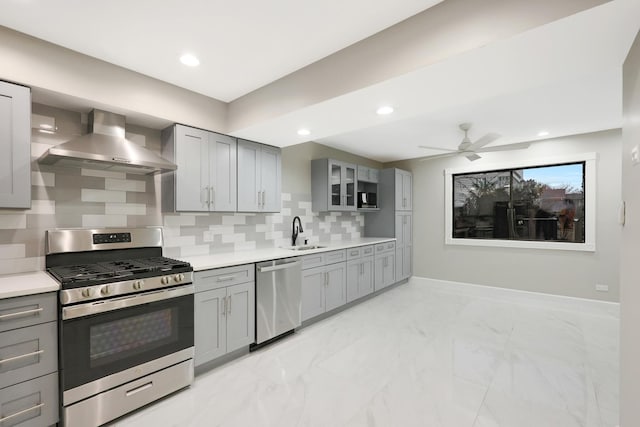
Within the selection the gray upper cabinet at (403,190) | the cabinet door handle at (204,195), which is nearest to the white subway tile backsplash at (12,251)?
the cabinet door handle at (204,195)

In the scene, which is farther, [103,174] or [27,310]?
[103,174]

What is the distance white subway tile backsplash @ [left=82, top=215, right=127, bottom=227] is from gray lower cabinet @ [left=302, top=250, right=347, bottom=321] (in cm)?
188

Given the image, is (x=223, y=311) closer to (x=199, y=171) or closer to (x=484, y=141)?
(x=199, y=171)

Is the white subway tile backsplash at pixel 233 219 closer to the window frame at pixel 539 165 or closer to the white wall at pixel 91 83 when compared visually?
the white wall at pixel 91 83

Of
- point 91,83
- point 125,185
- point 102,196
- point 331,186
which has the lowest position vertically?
point 102,196

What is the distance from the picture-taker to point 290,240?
4246 mm

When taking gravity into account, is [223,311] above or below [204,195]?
below

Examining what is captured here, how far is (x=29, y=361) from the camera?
1742mm

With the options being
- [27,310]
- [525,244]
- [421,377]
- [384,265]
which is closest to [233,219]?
[27,310]

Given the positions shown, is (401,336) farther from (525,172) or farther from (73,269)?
(525,172)

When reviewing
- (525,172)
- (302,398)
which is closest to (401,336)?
(302,398)

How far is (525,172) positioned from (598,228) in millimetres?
1228

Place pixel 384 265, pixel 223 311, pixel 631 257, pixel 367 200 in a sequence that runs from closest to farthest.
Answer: pixel 631 257 → pixel 223 311 → pixel 384 265 → pixel 367 200

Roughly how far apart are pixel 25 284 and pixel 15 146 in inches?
36.1
